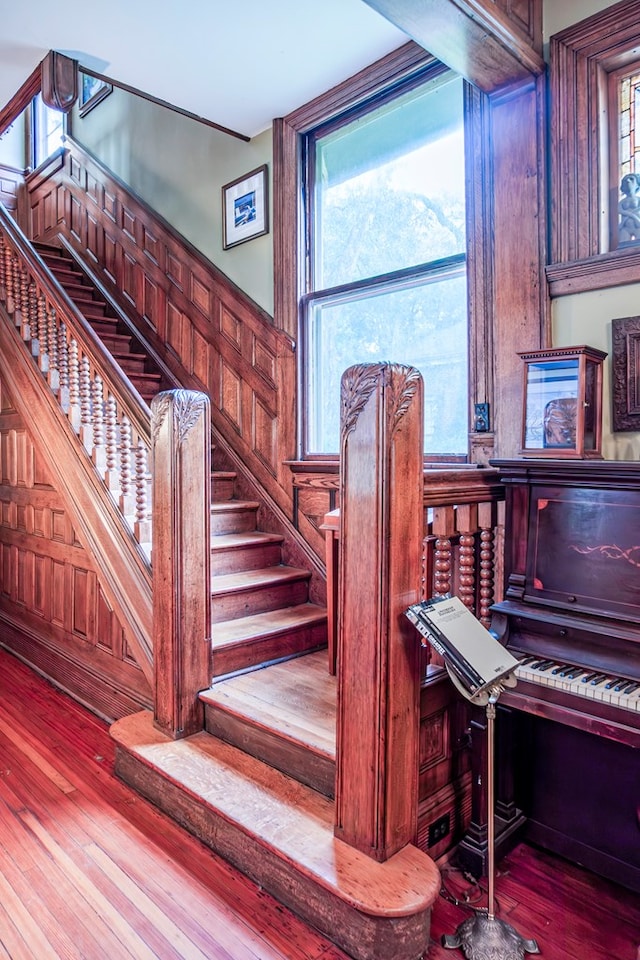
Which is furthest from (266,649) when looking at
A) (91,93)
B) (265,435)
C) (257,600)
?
(91,93)

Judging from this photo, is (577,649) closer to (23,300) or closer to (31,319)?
(31,319)

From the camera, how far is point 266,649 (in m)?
2.83

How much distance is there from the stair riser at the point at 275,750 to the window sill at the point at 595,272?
1.89m

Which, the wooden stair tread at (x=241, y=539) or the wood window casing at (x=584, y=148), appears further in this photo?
the wooden stair tread at (x=241, y=539)

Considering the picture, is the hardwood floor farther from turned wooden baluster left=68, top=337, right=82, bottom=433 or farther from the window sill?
the window sill

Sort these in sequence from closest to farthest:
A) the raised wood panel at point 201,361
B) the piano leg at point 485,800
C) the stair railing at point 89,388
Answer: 1. the piano leg at point 485,800
2. the stair railing at point 89,388
3. the raised wood panel at point 201,361

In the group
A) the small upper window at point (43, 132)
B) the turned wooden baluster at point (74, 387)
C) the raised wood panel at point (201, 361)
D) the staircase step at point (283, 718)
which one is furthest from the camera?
the small upper window at point (43, 132)

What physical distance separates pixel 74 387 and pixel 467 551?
2403mm

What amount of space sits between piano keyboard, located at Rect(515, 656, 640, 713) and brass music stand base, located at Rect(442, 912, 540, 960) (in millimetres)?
652

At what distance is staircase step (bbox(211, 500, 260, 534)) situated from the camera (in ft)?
11.6

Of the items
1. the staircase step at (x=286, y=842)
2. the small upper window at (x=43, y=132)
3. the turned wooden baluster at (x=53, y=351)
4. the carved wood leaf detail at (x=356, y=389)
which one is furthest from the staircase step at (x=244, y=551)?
the small upper window at (x=43, y=132)

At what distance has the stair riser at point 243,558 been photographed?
10.8ft

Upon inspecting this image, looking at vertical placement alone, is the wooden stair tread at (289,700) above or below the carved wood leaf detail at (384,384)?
below

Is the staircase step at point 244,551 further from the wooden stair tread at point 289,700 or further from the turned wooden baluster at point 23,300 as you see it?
the turned wooden baluster at point 23,300
